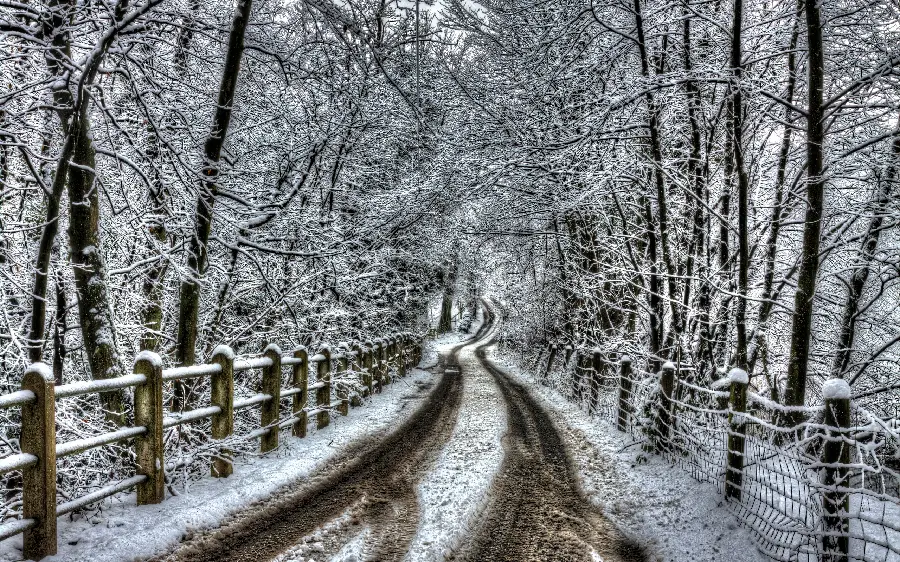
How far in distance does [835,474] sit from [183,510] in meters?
4.78

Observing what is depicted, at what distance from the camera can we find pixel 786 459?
172 inches

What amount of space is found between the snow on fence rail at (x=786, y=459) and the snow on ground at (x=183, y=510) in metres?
4.30

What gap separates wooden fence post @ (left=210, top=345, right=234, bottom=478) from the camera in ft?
18.1

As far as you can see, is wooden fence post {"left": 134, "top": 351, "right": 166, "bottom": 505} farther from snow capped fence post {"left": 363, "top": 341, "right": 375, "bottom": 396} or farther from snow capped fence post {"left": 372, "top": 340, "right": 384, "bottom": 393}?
snow capped fence post {"left": 372, "top": 340, "right": 384, "bottom": 393}

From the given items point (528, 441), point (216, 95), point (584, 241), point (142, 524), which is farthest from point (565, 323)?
point (142, 524)

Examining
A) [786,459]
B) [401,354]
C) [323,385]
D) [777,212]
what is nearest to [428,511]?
[786,459]

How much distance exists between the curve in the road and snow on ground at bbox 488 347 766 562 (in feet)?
0.65

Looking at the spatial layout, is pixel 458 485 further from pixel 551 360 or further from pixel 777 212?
pixel 551 360

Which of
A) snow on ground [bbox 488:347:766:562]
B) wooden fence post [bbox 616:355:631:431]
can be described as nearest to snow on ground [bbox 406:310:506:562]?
snow on ground [bbox 488:347:766:562]

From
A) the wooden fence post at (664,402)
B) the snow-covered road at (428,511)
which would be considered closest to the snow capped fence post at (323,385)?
the snow-covered road at (428,511)

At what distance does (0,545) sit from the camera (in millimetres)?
3283

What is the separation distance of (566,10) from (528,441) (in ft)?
22.7

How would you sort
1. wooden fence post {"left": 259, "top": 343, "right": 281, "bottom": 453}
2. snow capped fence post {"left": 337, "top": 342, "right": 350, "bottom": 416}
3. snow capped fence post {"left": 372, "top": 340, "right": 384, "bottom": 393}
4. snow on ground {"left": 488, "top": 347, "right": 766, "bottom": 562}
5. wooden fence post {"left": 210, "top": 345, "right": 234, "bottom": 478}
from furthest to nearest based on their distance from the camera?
snow capped fence post {"left": 372, "top": 340, "right": 384, "bottom": 393}
snow capped fence post {"left": 337, "top": 342, "right": 350, "bottom": 416}
wooden fence post {"left": 259, "top": 343, "right": 281, "bottom": 453}
wooden fence post {"left": 210, "top": 345, "right": 234, "bottom": 478}
snow on ground {"left": 488, "top": 347, "right": 766, "bottom": 562}

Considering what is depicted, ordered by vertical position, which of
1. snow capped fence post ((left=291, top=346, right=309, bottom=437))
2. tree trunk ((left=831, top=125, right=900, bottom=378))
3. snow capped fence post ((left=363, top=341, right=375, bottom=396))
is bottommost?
snow capped fence post ((left=363, top=341, right=375, bottom=396))
